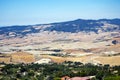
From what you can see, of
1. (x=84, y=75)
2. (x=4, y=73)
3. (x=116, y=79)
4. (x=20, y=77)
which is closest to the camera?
(x=116, y=79)

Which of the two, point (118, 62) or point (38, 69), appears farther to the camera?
point (118, 62)

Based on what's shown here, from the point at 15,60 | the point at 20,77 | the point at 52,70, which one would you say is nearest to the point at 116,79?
the point at 20,77

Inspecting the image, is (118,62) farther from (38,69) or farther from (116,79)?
(116,79)

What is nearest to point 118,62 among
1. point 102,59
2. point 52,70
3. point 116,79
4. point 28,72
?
point 102,59

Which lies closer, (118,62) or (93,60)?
(118,62)

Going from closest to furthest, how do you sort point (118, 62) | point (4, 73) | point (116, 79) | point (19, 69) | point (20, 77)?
point (116, 79), point (20, 77), point (4, 73), point (19, 69), point (118, 62)

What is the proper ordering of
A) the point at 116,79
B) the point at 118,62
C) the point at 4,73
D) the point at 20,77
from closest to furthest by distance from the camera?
the point at 116,79, the point at 20,77, the point at 4,73, the point at 118,62

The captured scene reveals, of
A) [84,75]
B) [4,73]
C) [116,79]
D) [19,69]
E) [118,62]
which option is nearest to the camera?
[116,79]

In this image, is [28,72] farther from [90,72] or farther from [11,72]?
[90,72]

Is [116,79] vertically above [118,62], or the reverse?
[116,79]
